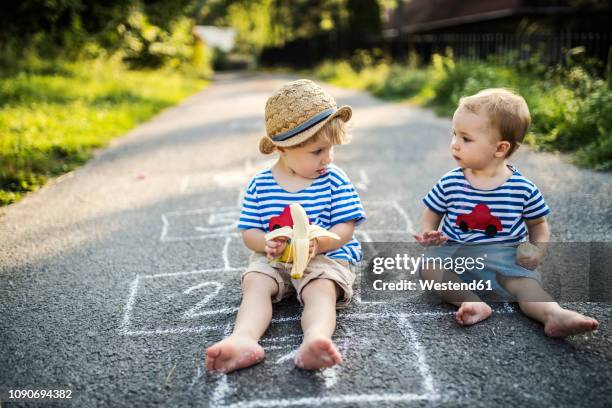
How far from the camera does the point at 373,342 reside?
2111 millimetres

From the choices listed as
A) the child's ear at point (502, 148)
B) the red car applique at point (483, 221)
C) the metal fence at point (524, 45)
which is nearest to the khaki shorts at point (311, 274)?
the red car applique at point (483, 221)

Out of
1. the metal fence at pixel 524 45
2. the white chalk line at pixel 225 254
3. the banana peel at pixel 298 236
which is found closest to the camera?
the banana peel at pixel 298 236

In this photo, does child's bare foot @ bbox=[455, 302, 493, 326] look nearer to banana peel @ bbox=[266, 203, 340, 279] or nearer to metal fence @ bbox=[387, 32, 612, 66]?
banana peel @ bbox=[266, 203, 340, 279]

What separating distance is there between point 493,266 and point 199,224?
84.6 inches

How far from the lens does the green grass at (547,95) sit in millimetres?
5016

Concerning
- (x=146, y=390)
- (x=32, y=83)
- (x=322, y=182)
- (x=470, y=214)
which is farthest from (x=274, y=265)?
(x=32, y=83)

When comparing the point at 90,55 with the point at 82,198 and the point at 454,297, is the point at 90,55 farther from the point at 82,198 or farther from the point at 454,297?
the point at 454,297

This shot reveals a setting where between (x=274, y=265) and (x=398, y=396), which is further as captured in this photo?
(x=274, y=265)

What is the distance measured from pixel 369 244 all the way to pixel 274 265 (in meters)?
1.00

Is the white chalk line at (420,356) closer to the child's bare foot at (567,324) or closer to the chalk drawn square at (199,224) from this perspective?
the child's bare foot at (567,324)

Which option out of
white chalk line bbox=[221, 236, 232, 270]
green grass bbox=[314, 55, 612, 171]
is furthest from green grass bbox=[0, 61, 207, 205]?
green grass bbox=[314, 55, 612, 171]

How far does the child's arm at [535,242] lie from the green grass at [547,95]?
8.16ft

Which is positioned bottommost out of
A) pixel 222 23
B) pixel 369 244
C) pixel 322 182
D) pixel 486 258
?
pixel 369 244

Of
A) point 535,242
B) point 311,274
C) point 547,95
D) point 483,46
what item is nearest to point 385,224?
point 535,242
